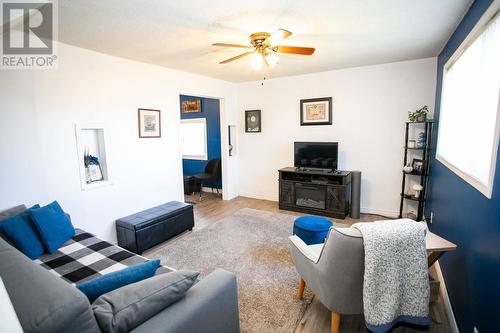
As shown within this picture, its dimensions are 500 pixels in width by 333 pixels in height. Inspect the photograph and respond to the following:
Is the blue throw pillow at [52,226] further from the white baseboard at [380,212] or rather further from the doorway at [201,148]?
the white baseboard at [380,212]

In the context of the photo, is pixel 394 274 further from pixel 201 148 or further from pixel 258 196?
pixel 201 148

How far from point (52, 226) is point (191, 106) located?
4464 mm

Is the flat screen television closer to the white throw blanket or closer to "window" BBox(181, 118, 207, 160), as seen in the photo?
"window" BBox(181, 118, 207, 160)

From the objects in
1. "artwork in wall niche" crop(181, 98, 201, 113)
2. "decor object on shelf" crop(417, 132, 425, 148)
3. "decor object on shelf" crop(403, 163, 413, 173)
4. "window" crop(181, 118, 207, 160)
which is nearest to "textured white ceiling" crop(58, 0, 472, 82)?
"decor object on shelf" crop(417, 132, 425, 148)

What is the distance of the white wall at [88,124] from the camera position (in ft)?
8.19

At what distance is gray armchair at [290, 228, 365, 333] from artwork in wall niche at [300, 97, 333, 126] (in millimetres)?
3230

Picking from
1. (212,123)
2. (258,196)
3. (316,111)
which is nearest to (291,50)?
(316,111)

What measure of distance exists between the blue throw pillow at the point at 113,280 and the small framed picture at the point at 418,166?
381 centimetres

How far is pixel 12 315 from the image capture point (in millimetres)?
666

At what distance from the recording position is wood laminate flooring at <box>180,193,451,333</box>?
6.41 ft

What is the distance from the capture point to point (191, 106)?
6.25 meters

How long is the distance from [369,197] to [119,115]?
4174 millimetres

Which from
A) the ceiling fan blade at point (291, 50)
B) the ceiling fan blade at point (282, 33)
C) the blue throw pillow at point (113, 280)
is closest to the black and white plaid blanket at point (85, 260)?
the blue throw pillow at point (113, 280)

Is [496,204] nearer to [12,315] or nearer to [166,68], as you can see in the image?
[12,315]
